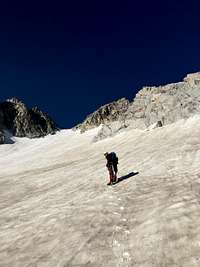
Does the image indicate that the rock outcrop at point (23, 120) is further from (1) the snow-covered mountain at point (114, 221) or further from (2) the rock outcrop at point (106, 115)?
(1) the snow-covered mountain at point (114, 221)

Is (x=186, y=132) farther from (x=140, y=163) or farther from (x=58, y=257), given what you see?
(x=58, y=257)

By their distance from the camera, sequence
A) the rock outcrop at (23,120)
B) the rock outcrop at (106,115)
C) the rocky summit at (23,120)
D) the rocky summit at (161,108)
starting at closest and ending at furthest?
the rocky summit at (161,108) → the rock outcrop at (106,115) → the rocky summit at (23,120) → the rock outcrop at (23,120)

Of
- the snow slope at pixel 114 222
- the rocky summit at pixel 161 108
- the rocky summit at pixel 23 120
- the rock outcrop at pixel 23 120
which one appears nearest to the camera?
the snow slope at pixel 114 222

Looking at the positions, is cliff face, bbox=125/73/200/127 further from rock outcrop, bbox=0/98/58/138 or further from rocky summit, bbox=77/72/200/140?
rock outcrop, bbox=0/98/58/138

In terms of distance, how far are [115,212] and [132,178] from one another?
7615mm

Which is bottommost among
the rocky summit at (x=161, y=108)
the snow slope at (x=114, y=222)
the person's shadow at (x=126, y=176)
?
the snow slope at (x=114, y=222)

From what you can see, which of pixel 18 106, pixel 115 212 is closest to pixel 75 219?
pixel 115 212

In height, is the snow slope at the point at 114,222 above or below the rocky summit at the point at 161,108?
below

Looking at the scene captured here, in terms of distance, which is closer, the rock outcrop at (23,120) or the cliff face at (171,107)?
the cliff face at (171,107)

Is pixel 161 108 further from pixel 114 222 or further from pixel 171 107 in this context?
pixel 114 222

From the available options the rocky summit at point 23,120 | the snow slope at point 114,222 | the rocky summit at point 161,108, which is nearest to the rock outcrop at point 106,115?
the rocky summit at point 23,120

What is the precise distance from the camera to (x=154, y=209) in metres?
14.6

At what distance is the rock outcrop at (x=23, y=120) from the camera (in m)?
135

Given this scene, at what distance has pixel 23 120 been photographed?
5640 inches
